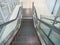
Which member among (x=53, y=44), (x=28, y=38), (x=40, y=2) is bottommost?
(x=28, y=38)

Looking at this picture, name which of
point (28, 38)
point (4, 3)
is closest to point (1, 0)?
point (4, 3)

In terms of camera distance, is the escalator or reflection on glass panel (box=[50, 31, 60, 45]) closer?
reflection on glass panel (box=[50, 31, 60, 45])

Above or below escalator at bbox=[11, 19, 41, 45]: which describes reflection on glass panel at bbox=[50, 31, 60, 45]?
above

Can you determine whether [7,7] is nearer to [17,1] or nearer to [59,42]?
[17,1]

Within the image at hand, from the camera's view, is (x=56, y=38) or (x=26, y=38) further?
(x=26, y=38)

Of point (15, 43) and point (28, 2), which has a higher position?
point (28, 2)

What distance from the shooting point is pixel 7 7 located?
40.0ft

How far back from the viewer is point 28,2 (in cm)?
1316

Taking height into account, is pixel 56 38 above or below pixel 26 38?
above

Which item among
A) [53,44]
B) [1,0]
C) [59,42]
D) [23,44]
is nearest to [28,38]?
[23,44]

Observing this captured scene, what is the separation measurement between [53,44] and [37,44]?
6.17 feet

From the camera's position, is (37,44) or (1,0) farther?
(1,0)

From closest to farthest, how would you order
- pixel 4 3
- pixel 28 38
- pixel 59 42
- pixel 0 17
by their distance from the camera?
1. pixel 59 42
2. pixel 28 38
3. pixel 0 17
4. pixel 4 3

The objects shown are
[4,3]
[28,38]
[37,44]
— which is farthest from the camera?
[4,3]
